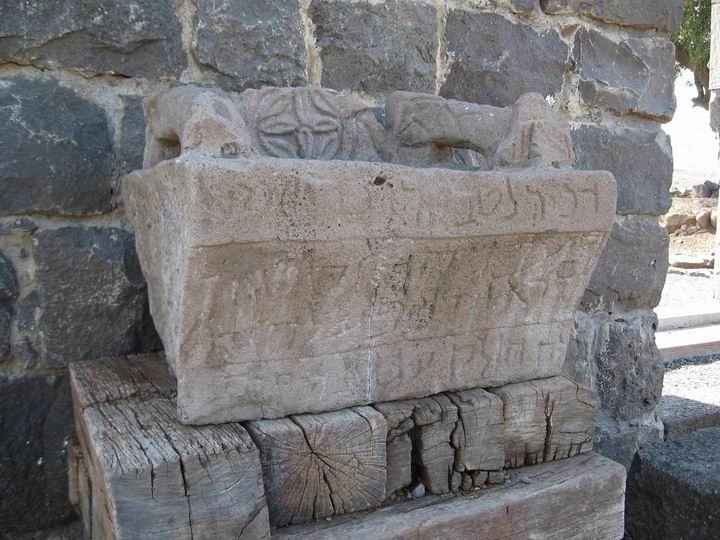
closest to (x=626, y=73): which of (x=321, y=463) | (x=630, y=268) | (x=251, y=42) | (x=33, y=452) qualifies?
(x=630, y=268)

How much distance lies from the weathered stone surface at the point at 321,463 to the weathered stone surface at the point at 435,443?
0.36ft

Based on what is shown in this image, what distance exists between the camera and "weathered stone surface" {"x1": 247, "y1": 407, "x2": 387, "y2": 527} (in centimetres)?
126

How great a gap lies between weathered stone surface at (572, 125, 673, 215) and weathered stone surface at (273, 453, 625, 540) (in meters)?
1.14

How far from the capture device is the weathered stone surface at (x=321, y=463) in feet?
4.15

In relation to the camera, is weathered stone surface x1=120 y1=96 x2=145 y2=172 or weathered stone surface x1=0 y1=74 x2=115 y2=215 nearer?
weathered stone surface x1=0 y1=74 x2=115 y2=215

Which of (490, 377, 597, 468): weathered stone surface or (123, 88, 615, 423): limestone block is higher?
(123, 88, 615, 423): limestone block

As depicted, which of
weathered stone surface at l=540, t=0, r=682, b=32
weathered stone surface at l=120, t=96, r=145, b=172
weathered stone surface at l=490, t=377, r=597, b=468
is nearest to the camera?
weathered stone surface at l=490, t=377, r=597, b=468

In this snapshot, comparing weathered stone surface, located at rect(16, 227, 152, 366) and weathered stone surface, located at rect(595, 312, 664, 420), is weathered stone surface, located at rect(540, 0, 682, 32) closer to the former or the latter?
weathered stone surface, located at rect(595, 312, 664, 420)

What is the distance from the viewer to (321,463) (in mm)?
1303

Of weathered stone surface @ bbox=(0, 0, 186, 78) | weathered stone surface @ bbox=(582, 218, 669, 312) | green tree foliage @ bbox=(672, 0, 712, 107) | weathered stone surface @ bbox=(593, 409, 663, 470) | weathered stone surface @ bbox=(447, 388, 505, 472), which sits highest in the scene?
green tree foliage @ bbox=(672, 0, 712, 107)

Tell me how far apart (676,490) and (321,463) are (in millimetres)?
1187

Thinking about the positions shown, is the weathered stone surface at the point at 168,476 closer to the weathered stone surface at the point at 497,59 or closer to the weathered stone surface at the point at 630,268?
the weathered stone surface at the point at 497,59

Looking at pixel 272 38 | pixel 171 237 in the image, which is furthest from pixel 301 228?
A: pixel 272 38

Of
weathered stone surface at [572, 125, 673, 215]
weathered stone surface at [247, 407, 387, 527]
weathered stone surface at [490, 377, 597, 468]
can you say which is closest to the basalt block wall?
weathered stone surface at [572, 125, 673, 215]
